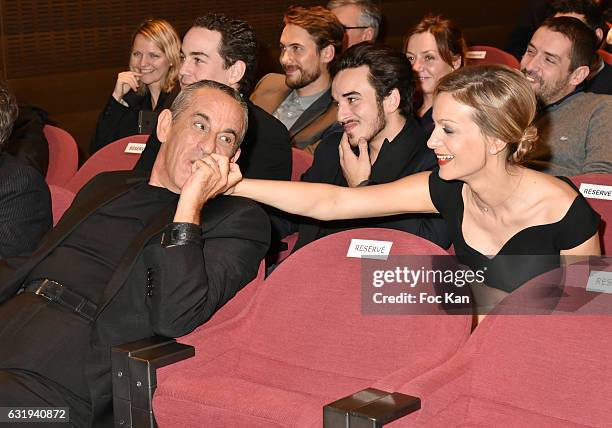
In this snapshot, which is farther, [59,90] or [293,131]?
[59,90]

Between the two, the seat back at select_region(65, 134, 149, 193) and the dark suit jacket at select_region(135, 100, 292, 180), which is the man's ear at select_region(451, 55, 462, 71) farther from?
the seat back at select_region(65, 134, 149, 193)

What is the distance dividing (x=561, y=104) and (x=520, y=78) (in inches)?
70.6

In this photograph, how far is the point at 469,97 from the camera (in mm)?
2404

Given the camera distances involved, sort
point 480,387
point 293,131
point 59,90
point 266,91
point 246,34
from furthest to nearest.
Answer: point 59,90
point 266,91
point 293,131
point 246,34
point 480,387

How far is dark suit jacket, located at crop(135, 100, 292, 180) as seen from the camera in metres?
3.69

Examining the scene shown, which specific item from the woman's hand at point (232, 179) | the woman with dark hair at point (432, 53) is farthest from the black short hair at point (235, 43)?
the woman's hand at point (232, 179)

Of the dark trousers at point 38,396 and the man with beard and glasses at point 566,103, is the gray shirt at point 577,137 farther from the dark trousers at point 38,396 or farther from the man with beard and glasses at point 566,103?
the dark trousers at point 38,396

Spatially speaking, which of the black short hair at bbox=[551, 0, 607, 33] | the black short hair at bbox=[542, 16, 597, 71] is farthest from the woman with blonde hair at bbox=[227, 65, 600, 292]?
the black short hair at bbox=[551, 0, 607, 33]

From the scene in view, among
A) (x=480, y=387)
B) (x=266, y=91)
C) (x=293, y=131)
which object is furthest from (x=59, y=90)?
(x=480, y=387)

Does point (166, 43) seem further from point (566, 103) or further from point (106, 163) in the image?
point (566, 103)

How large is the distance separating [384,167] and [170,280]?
125cm

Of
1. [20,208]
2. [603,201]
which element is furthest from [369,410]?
[20,208]

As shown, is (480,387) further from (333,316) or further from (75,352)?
(75,352)

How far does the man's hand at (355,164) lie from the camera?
3279 mm
